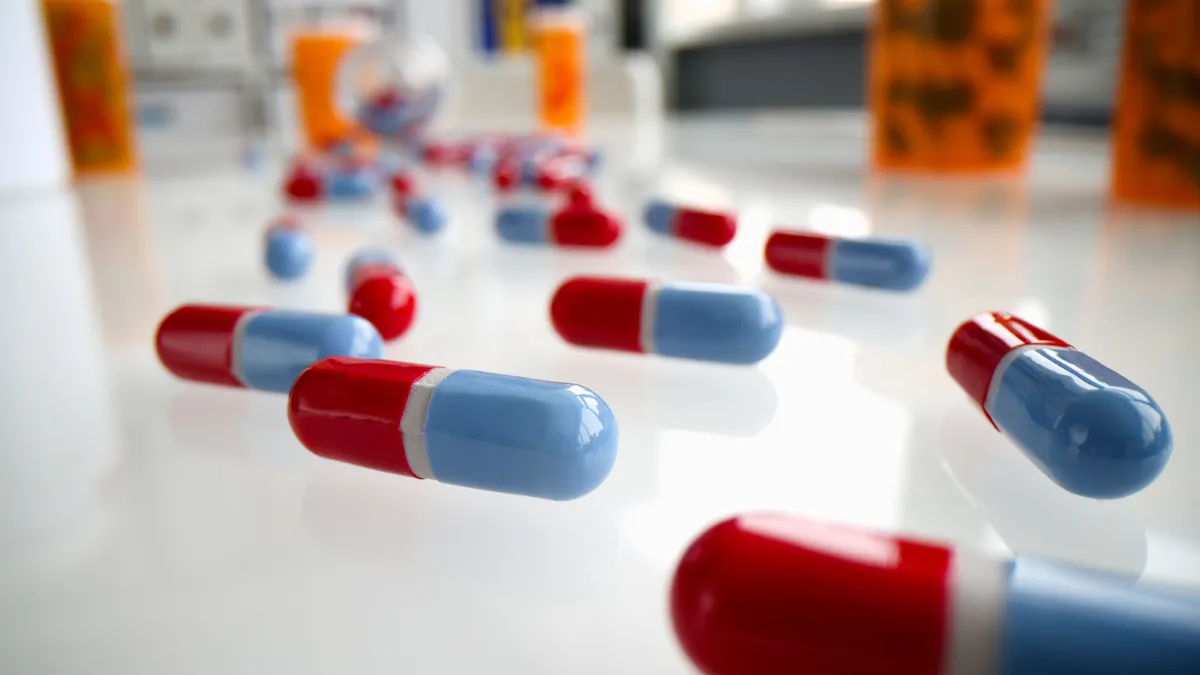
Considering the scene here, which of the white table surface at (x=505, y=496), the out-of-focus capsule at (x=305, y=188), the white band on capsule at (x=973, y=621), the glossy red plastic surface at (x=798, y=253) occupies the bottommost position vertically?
the white table surface at (x=505, y=496)

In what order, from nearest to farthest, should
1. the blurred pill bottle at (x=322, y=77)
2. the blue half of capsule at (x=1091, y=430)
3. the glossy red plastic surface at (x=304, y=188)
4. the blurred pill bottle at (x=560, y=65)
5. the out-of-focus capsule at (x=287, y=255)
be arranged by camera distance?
the blue half of capsule at (x=1091, y=430) → the out-of-focus capsule at (x=287, y=255) → the glossy red plastic surface at (x=304, y=188) → the blurred pill bottle at (x=322, y=77) → the blurred pill bottle at (x=560, y=65)

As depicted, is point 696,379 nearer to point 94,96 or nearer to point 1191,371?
point 1191,371

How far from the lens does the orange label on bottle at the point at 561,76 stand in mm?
2801

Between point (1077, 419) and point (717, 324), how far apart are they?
0.25m

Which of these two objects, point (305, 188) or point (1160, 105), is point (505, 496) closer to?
point (1160, 105)

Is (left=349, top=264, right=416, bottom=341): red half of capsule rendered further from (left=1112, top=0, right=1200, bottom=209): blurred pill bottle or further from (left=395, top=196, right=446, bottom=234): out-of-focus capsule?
(left=1112, top=0, right=1200, bottom=209): blurred pill bottle

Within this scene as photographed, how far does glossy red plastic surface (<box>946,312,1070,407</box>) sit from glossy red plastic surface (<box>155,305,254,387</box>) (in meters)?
0.48

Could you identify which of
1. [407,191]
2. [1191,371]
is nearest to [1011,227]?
[1191,371]

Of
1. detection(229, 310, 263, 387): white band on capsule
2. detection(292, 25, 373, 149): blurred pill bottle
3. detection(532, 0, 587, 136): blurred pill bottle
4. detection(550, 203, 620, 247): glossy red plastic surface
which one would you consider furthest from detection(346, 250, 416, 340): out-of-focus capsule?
detection(532, 0, 587, 136): blurred pill bottle

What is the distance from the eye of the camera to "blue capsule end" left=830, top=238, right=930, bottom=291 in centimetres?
80

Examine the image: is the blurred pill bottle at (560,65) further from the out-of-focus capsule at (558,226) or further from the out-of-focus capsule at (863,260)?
the out-of-focus capsule at (863,260)

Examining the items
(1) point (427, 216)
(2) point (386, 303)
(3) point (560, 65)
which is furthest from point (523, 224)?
(3) point (560, 65)

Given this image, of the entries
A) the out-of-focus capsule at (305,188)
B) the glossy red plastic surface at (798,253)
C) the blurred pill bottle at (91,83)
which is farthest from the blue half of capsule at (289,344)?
the blurred pill bottle at (91,83)

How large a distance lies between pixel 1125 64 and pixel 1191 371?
72 centimetres
